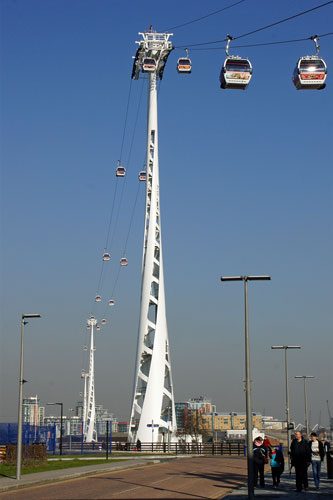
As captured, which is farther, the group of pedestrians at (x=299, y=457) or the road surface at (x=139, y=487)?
the group of pedestrians at (x=299, y=457)

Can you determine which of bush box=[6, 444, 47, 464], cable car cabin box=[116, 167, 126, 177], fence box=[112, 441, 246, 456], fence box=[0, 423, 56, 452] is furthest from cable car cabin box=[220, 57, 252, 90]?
fence box=[112, 441, 246, 456]

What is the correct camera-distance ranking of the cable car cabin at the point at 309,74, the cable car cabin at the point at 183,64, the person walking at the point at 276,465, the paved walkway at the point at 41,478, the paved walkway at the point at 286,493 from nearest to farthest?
the paved walkway at the point at 286,493, the cable car cabin at the point at 309,74, the person walking at the point at 276,465, the paved walkway at the point at 41,478, the cable car cabin at the point at 183,64

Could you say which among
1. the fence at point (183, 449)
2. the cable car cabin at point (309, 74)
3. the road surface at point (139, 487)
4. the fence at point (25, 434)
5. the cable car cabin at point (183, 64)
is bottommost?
the fence at point (183, 449)

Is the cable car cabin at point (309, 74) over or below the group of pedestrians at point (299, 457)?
over

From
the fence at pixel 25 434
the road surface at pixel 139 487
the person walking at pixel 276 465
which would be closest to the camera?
the road surface at pixel 139 487

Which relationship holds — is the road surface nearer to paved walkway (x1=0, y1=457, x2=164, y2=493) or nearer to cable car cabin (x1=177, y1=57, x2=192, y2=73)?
paved walkway (x1=0, y1=457, x2=164, y2=493)

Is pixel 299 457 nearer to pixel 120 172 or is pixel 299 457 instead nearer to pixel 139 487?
pixel 139 487

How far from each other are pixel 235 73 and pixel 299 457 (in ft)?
37.7

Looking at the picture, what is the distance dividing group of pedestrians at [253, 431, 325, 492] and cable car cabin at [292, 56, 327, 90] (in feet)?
33.8

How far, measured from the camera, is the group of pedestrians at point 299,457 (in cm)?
2139

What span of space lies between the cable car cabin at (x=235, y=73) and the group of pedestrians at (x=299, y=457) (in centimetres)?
1052

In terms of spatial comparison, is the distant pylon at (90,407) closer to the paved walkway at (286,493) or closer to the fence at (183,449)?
the fence at (183,449)

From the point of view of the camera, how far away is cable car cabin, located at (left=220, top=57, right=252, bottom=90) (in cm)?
2119

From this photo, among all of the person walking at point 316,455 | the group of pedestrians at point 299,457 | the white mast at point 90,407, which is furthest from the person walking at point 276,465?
the white mast at point 90,407
